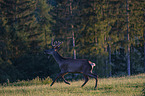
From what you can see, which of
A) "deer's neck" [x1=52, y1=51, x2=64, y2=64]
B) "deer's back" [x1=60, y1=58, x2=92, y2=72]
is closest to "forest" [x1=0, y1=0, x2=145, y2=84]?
"deer's neck" [x1=52, y1=51, x2=64, y2=64]

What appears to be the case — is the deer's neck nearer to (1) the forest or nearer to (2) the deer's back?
(2) the deer's back

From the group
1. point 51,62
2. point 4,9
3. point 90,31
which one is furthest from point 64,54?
point 4,9

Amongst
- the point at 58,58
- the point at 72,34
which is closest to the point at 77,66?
the point at 58,58

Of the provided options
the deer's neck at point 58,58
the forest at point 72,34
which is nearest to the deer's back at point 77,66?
the deer's neck at point 58,58

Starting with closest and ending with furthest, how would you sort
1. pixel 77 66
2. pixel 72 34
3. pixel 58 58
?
pixel 77 66, pixel 58 58, pixel 72 34

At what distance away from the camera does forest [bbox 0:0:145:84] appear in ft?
112

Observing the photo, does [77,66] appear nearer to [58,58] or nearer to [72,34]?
[58,58]

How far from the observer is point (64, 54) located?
36.4 m

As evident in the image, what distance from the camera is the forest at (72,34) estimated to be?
112ft

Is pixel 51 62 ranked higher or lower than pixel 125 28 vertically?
lower

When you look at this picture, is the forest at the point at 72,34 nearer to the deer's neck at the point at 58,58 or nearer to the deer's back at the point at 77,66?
the deer's neck at the point at 58,58

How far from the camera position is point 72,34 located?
35.7 metres

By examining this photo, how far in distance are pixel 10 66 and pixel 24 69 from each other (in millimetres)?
2487

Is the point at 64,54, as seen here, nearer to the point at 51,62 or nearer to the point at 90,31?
the point at 51,62
